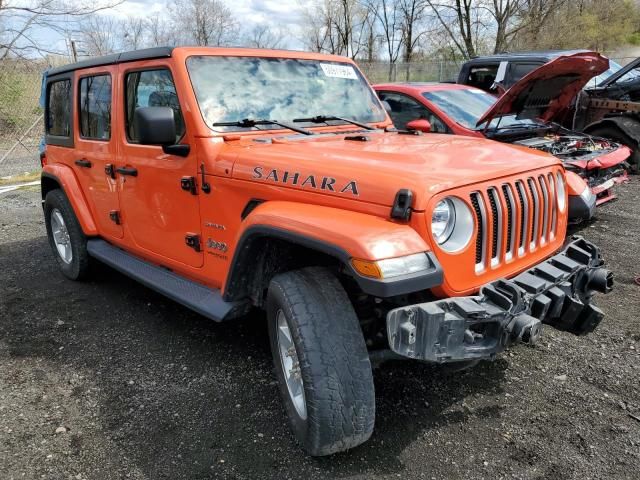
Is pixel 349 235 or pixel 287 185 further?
pixel 287 185

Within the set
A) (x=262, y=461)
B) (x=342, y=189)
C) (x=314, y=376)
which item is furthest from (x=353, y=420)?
(x=342, y=189)

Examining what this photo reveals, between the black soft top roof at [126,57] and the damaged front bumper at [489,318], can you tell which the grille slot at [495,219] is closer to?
the damaged front bumper at [489,318]

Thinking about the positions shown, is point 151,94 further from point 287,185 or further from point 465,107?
point 465,107

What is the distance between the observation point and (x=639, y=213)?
6.67 meters

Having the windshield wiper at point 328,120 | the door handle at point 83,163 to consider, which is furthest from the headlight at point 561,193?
the door handle at point 83,163

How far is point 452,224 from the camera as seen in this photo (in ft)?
7.70

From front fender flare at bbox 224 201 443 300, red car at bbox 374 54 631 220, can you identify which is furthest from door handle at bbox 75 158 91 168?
red car at bbox 374 54 631 220

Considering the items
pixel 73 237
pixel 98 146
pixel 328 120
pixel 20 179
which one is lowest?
pixel 20 179

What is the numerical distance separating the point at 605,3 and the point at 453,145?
39.6 m

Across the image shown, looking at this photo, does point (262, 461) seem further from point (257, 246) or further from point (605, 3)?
point (605, 3)

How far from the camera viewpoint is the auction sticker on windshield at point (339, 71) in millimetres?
3812

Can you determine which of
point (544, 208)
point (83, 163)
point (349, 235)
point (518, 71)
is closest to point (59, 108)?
point (83, 163)

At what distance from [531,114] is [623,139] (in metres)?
2.97

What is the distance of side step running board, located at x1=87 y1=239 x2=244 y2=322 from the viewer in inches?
116
